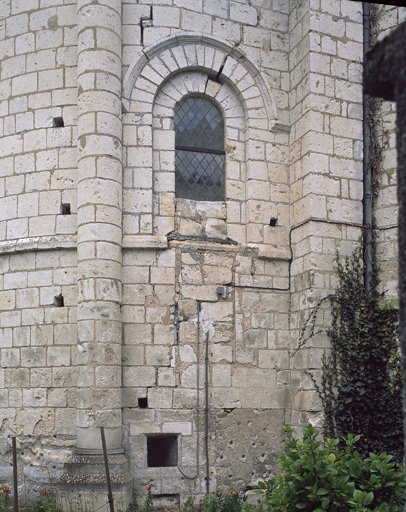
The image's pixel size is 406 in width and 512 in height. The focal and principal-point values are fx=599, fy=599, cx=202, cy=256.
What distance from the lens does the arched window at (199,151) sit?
8.17m

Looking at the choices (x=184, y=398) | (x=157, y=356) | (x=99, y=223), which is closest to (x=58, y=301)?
(x=99, y=223)

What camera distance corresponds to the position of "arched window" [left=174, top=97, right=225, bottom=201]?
26.8 ft

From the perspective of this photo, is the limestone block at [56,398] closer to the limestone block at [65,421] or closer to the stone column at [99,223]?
the limestone block at [65,421]

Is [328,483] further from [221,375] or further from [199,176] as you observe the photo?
[199,176]

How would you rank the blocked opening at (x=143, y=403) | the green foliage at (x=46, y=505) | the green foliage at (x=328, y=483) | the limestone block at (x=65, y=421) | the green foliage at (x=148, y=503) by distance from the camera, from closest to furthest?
the green foliage at (x=328, y=483)
the green foliage at (x=46, y=505)
the green foliage at (x=148, y=503)
the limestone block at (x=65, y=421)
the blocked opening at (x=143, y=403)

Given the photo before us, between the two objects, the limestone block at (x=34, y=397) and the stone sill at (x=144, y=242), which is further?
the stone sill at (x=144, y=242)

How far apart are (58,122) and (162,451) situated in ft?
14.8

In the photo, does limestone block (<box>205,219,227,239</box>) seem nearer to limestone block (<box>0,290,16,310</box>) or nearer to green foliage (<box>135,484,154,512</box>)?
limestone block (<box>0,290,16,310</box>)

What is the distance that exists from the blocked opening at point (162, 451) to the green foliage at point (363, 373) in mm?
1922

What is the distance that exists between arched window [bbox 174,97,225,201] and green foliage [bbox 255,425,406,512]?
4.34 meters

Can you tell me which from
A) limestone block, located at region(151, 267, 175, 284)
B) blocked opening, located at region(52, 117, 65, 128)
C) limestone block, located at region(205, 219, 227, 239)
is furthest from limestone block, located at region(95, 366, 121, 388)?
blocked opening, located at region(52, 117, 65, 128)

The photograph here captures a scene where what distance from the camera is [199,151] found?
8.24 m

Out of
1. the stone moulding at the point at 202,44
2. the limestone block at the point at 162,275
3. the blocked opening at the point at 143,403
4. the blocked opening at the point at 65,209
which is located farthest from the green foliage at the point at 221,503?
the stone moulding at the point at 202,44

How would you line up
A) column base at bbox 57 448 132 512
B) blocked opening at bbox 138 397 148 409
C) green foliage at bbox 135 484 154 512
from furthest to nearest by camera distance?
blocked opening at bbox 138 397 148 409
green foliage at bbox 135 484 154 512
column base at bbox 57 448 132 512
